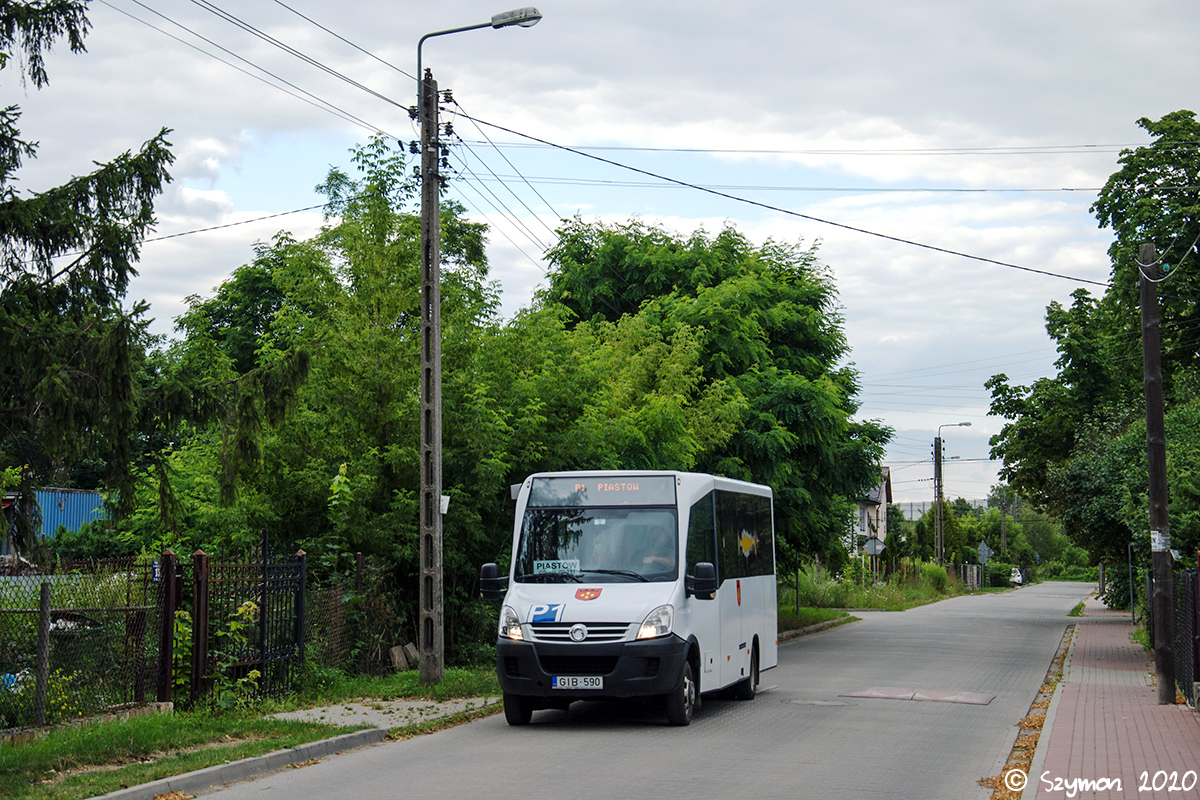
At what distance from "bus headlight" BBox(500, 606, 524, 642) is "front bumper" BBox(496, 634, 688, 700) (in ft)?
0.29

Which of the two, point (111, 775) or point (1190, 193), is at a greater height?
point (1190, 193)

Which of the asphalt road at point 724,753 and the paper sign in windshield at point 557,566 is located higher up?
the paper sign in windshield at point 557,566

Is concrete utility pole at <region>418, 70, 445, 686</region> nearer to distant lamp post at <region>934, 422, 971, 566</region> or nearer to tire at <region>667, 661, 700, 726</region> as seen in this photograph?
tire at <region>667, 661, 700, 726</region>

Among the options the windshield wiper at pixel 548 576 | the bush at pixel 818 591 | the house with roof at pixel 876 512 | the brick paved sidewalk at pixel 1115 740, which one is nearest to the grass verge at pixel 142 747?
the windshield wiper at pixel 548 576

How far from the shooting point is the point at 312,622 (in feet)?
53.7

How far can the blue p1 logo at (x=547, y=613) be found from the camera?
13.1 metres

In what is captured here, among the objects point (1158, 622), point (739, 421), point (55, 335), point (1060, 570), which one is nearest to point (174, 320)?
point (739, 421)

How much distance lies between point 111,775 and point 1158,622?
13.8 meters

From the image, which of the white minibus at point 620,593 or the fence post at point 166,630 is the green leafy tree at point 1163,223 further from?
the fence post at point 166,630

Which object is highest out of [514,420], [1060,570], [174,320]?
[174,320]

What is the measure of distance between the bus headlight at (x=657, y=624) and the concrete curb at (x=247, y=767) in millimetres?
2894

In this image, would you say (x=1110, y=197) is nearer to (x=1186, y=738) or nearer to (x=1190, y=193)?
(x=1190, y=193)

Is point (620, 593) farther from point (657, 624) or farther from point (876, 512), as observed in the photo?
point (876, 512)

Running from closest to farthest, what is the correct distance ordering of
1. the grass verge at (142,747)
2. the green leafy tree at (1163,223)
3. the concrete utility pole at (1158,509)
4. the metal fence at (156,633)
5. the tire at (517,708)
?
the grass verge at (142,747) → the metal fence at (156,633) → the tire at (517,708) → the concrete utility pole at (1158,509) → the green leafy tree at (1163,223)
